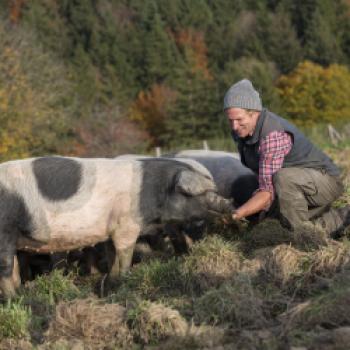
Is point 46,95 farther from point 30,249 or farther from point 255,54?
point 255,54

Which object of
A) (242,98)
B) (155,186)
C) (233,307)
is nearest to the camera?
(233,307)

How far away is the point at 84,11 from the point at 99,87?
32.1 m

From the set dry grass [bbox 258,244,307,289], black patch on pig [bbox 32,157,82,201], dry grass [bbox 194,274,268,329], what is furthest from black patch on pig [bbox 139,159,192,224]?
dry grass [bbox 194,274,268,329]

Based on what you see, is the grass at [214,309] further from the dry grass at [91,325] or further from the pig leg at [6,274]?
the pig leg at [6,274]

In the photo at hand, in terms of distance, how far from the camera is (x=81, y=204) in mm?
6820

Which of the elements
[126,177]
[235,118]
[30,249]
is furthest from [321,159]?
[30,249]

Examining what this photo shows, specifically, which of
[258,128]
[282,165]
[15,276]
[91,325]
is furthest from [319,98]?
[91,325]

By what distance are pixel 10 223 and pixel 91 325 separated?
2.43 m

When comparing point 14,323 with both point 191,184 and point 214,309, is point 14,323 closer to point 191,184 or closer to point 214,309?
point 214,309

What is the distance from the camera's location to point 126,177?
277 inches

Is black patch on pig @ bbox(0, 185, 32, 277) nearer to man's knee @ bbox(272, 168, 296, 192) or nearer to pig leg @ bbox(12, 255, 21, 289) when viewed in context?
pig leg @ bbox(12, 255, 21, 289)

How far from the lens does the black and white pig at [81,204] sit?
668 centimetres

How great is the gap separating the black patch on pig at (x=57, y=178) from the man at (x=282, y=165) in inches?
63.2

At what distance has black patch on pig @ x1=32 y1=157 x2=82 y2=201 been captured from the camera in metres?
6.80
